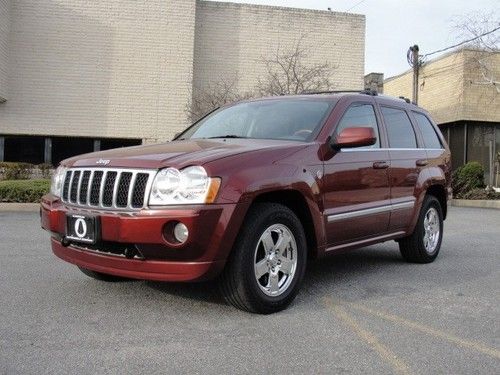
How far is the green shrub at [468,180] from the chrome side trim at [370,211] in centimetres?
1273

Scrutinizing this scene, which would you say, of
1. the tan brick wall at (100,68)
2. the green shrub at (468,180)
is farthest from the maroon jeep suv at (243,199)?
the tan brick wall at (100,68)

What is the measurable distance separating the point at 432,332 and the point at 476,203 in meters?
13.8

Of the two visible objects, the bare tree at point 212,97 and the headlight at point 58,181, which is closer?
the headlight at point 58,181

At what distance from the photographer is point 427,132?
7.05m

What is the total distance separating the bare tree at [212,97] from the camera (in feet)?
66.2

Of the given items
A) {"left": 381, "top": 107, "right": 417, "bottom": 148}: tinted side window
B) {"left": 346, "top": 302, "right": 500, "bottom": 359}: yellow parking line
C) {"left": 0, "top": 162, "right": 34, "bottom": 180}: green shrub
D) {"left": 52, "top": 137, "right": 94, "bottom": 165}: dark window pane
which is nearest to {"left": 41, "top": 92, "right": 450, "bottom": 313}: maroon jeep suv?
{"left": 381, "top": 107, "right": 417, "bottom": 148}: tinted side window

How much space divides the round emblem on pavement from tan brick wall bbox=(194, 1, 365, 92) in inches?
689

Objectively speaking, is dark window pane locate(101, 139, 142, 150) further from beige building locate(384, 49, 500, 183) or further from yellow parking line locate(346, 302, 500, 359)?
yellow parking line locate(346, 302, 500, 359)

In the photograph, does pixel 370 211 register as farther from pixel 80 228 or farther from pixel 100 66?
pixel 100 66

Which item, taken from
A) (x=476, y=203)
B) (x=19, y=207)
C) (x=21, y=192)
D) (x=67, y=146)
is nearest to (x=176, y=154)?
(x=19, y=207)

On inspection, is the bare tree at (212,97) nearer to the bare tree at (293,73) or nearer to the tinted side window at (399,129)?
the bare tree at (293,73)

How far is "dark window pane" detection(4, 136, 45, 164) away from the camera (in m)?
19.7

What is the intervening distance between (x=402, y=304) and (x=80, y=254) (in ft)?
8.81

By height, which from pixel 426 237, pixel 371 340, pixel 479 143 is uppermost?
pixel 479 143
